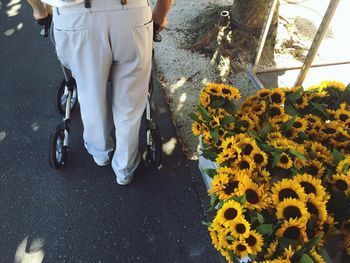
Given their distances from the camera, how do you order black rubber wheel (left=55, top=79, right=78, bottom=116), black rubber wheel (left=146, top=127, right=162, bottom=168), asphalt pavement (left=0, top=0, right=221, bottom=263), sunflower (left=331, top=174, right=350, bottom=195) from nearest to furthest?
sunflower (left=331, top=174, right=350, bottom=195), asphalt pavement (left=0, top=0, right=221, bottom=263), black rubber wheel (left=146, top=127, right=162, bottom=168), black rubber wheel (left=55, top=79, right=78, bottom=116)

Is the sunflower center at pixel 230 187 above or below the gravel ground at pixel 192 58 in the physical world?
above

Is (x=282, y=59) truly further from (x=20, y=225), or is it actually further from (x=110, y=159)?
(x=20, y=225)

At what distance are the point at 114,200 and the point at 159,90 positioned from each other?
58.9 inches

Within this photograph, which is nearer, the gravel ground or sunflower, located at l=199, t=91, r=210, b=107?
sunflower, located at l=199, t=91, r=210, b=107

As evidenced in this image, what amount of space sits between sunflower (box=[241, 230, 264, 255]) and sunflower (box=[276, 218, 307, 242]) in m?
0.10

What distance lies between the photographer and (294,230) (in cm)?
148

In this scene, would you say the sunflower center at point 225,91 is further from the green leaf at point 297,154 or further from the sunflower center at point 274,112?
the green leaf at point 297,154

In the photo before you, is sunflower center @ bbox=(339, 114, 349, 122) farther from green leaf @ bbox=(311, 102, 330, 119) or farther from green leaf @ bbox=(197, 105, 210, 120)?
green leaf @ bbox=(197, 105, 210, 120)

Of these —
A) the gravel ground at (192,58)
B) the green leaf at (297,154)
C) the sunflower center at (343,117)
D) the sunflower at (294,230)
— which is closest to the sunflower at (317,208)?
the sunflower at (294,230)

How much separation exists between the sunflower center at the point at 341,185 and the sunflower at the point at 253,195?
0.40 meters

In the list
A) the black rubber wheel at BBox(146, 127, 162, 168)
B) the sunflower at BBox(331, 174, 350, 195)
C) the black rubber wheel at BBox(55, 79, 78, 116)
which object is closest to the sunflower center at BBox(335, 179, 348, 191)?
the sunflower at BBox(331, 174, 350, 195)

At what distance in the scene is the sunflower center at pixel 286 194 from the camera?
1.58 m

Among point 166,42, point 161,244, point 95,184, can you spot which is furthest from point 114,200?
point 166,42

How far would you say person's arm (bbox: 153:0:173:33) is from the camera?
2148mm
